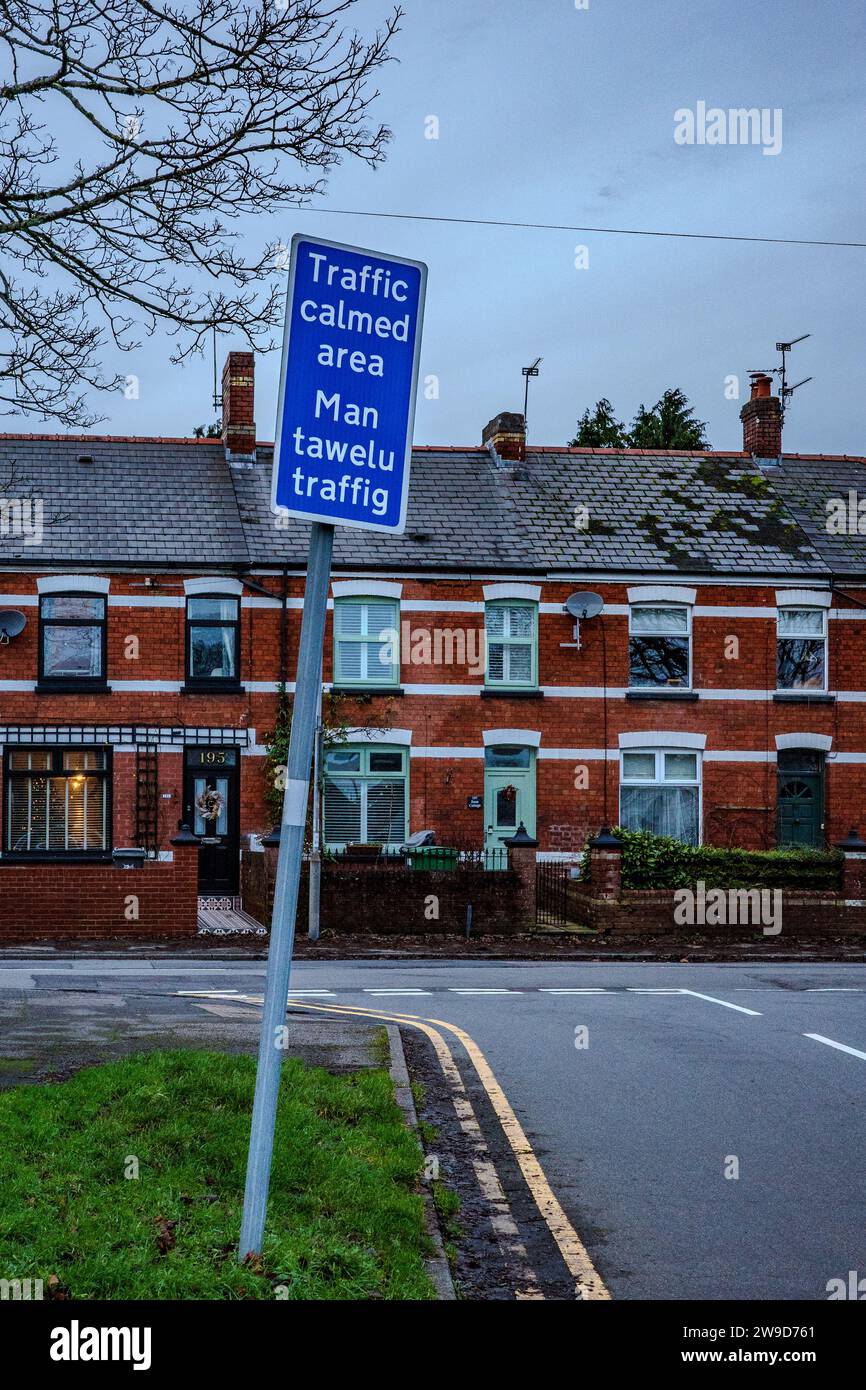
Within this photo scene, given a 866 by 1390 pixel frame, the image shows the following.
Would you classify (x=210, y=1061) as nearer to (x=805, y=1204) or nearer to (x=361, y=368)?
(x=805, y=1204)

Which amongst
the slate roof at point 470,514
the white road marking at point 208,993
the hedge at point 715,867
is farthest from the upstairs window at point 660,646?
the white road marking at point 208,993

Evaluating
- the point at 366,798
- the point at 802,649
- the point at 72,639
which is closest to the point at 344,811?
the point at 366,798

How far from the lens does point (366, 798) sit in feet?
95.6

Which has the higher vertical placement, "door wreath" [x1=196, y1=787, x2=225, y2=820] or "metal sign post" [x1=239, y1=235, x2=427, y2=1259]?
"metal sign post" [x1=239, y1=235, x2=427, y2=1259]

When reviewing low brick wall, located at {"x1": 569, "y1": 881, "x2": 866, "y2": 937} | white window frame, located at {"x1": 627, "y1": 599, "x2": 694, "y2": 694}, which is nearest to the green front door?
white window frame, located at {"x1": 627, "y1": 599, "x2": 694, "y2": 694}

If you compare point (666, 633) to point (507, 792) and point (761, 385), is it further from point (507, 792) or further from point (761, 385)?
point (761, 385)

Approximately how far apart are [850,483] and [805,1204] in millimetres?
28047

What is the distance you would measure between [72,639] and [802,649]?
14.8 metres

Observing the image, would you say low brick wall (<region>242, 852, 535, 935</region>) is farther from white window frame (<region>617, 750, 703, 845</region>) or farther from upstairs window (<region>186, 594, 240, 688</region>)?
white window frame (<region>617, 750, 703, 845</region>)

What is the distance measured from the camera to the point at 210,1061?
9.65 metres

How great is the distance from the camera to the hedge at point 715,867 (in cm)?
2562

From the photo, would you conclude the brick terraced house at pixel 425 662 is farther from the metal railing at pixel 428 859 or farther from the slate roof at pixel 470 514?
the metal railing at pixel 428 859

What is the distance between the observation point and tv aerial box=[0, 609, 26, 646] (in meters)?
27.8

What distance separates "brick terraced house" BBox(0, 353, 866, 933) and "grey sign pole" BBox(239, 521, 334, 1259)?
2280 centimetres
